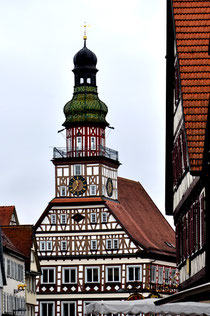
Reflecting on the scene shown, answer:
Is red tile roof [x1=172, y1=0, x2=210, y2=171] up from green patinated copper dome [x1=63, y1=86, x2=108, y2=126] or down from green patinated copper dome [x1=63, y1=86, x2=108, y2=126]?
down

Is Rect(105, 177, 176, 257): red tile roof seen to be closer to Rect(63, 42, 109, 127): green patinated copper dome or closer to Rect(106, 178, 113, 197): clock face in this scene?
Rect(106, 178, 113, 197): clock face

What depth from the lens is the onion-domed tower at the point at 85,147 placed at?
87.6 m

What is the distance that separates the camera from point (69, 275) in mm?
85688

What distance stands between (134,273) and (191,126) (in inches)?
2323

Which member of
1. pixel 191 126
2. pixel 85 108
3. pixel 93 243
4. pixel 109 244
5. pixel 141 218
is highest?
pixel 85 108

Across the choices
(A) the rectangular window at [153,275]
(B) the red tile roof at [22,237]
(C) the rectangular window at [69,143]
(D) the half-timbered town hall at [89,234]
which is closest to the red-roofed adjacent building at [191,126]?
(B) the red tile roof at [22,237]

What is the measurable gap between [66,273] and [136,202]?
12.6 metres

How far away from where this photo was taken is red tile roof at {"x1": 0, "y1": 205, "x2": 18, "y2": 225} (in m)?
82.1

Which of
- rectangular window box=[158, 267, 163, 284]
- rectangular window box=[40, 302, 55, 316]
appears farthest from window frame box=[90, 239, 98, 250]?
rectangular window box=[158, 267, 163, 284]

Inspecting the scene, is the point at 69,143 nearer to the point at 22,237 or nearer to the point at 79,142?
the point at 79,142


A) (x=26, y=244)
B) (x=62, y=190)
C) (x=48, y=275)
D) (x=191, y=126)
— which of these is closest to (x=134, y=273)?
(x=48, y=275)

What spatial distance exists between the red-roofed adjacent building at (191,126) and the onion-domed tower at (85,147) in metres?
52.1

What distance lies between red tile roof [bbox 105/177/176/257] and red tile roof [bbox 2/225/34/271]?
39.2ft

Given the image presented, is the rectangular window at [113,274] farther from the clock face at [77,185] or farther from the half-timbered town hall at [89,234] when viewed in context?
the clock face at [77,185]
